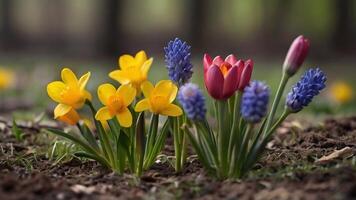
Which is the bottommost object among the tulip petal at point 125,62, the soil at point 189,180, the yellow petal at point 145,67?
the soil at point 189,180

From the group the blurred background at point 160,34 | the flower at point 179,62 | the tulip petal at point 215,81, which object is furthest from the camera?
the blurred background at point 160,34

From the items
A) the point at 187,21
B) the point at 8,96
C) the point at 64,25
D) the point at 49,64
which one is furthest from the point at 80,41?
the point at 8,96

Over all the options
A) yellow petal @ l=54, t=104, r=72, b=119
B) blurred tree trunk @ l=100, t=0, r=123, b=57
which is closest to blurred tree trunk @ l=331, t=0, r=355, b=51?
blurred tree trunk @ l=100, t=0, r=123, b=57

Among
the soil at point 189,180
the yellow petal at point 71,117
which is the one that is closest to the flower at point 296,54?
the soil at point 189,180

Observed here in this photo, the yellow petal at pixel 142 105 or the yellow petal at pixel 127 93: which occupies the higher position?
the yellow petal at pixel 127 93

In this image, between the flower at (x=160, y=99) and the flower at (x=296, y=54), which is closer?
the flower at (x=296, y=54)

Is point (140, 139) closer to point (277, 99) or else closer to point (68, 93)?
point (68, 93)

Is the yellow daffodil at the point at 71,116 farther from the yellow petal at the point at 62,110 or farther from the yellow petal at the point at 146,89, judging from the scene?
the yellow petal at the point at 146,89
